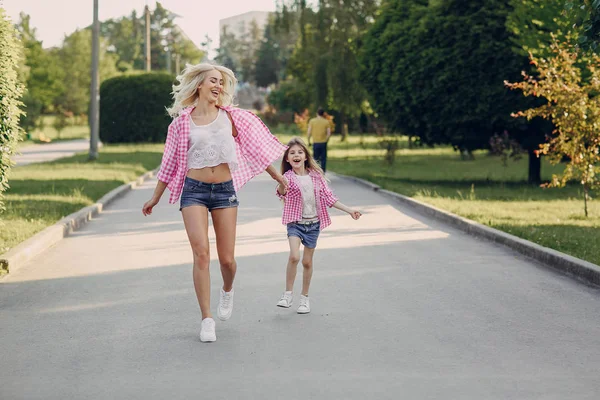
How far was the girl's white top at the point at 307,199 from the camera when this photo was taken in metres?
7.99

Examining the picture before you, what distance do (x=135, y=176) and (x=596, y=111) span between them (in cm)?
1406

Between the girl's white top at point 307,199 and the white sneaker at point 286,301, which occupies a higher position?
the girl's white top at point 307,199

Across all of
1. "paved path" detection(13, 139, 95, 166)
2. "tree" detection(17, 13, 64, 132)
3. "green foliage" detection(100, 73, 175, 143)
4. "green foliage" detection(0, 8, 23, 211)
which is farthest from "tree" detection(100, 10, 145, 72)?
"green foliage" detection(0, 8, 23, 211)

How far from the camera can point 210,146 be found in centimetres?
688

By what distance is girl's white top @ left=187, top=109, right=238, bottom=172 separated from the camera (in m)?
6.86

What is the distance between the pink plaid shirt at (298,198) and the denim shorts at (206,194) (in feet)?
3.19

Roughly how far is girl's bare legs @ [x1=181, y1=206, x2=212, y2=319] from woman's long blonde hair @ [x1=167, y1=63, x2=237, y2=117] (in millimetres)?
808

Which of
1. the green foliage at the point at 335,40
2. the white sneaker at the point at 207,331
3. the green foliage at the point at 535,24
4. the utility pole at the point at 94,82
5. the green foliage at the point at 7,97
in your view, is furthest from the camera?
the green foliage at the point at 335,40

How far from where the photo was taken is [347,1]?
123 ft

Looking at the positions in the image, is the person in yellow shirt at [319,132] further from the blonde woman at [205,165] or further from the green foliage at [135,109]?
the green foliage at [135,109]

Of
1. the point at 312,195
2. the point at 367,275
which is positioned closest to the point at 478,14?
the point at 367,275

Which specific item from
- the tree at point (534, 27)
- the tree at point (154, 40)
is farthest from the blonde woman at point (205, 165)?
the tree at point (154, 40)

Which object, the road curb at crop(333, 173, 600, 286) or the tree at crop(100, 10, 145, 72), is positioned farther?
the tree at crop(100, 10, 145, 72)

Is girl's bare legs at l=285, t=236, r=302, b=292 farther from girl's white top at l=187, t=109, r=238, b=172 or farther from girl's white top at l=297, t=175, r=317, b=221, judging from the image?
girl's white top at l=187, t=109, r=238, b=172
